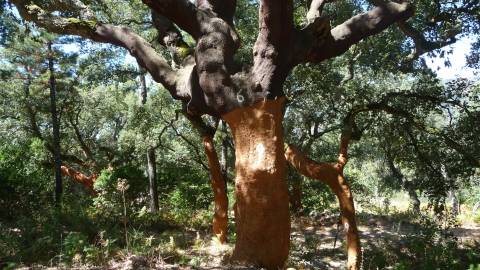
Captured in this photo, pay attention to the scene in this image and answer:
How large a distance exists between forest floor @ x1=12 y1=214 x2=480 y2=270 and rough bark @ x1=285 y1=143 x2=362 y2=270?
1.04 ft

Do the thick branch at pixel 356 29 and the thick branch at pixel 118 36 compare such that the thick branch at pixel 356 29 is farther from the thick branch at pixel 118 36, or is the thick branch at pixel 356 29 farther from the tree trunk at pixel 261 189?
the thick branch at pixel 118 36

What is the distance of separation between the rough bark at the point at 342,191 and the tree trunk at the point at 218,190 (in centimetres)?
245

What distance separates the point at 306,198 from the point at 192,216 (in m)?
4.61

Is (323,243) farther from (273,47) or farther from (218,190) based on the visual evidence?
(273,47)

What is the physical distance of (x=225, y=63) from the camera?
5289 millimetres

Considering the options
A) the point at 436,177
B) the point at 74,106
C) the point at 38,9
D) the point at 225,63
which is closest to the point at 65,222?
the point at 38,9

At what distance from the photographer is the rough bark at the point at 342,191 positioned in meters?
6.64

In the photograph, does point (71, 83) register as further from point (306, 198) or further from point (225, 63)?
point (225, 63)

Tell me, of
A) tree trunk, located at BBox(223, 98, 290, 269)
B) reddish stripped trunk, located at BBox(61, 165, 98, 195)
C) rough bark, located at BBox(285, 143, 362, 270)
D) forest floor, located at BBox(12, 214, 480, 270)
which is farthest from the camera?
reddish stripped trunk, located at BBox(61, 165, 98, 195)

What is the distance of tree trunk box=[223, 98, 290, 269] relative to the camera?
16.1ft

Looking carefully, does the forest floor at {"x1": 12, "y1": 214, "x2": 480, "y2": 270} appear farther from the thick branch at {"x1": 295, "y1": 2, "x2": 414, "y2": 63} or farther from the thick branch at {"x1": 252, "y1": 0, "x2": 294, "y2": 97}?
the thick branch at {"x1": 295, "y1": 2, "x2": 414, "y2": 63}

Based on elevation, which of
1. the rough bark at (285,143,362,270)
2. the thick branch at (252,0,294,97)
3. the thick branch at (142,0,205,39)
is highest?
the thick branch at (142,0,205,39)

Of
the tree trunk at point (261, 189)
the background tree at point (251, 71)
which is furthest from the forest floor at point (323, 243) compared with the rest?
the background tree at point (251, 71)

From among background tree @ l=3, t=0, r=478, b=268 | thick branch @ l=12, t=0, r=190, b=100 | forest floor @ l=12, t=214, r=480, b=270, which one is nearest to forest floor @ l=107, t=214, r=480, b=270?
forest floor @ l=12, t=214, r=480, b=270
